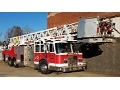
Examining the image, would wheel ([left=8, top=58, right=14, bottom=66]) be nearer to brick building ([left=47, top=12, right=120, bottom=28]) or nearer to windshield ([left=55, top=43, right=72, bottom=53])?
brick building ([left=47, top=12, right=120, bottom=28])

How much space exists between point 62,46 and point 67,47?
0.36 m

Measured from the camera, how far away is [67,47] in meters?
13.9

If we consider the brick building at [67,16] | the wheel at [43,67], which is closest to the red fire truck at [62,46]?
the wheel at [43,67]

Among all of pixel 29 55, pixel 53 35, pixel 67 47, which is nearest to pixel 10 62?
pixel 29 55

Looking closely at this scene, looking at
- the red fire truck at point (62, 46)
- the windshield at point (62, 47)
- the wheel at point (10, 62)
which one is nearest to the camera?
the red fire truck at point (62, 46)

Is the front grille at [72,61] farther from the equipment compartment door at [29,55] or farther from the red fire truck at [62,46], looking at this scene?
the equipment compartment door at [29,55]

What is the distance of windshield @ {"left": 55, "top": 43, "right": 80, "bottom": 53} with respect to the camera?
533 inches

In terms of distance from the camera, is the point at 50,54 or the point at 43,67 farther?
the point at 43,67

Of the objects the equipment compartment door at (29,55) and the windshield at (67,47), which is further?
the equipment compartment door at (29,55)

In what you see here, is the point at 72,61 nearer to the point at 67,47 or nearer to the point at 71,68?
the point at 71,68

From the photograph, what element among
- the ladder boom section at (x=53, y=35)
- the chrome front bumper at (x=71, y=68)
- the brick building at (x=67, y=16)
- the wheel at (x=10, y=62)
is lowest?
the chrome front bumper at (x=71, y=68)

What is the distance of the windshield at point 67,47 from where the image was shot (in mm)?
13528

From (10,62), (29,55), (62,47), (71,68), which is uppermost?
(62,47)
